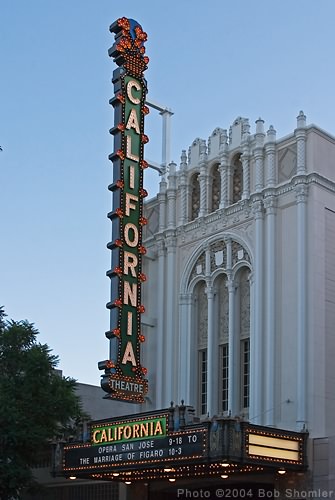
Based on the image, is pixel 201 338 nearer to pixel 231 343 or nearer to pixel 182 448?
pixel 231 343

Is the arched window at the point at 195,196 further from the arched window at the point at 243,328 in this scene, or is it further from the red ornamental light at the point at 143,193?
the arched window at the point at 243,328

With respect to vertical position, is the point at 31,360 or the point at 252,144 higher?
the point at 252,144

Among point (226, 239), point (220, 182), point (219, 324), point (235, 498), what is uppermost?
point (220, 182)

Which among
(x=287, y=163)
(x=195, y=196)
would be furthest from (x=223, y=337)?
(x=287, y=163)

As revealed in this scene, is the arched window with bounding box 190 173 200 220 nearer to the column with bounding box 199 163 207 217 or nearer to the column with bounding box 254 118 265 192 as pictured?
the column with bounding box 199 163 207 217

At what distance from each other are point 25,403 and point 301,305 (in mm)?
9089

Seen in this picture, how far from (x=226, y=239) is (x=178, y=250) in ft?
7.91

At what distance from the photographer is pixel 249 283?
28.3 m

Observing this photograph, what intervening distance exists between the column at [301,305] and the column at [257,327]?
144 centimetres

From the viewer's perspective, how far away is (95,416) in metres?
37.6

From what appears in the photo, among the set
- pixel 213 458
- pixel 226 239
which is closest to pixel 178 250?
pixel 226 239

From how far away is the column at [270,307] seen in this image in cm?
2611

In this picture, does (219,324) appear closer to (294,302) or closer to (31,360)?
(294,302)

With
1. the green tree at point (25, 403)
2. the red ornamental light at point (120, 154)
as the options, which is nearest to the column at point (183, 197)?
the red ornamental light at point (120, 154)
